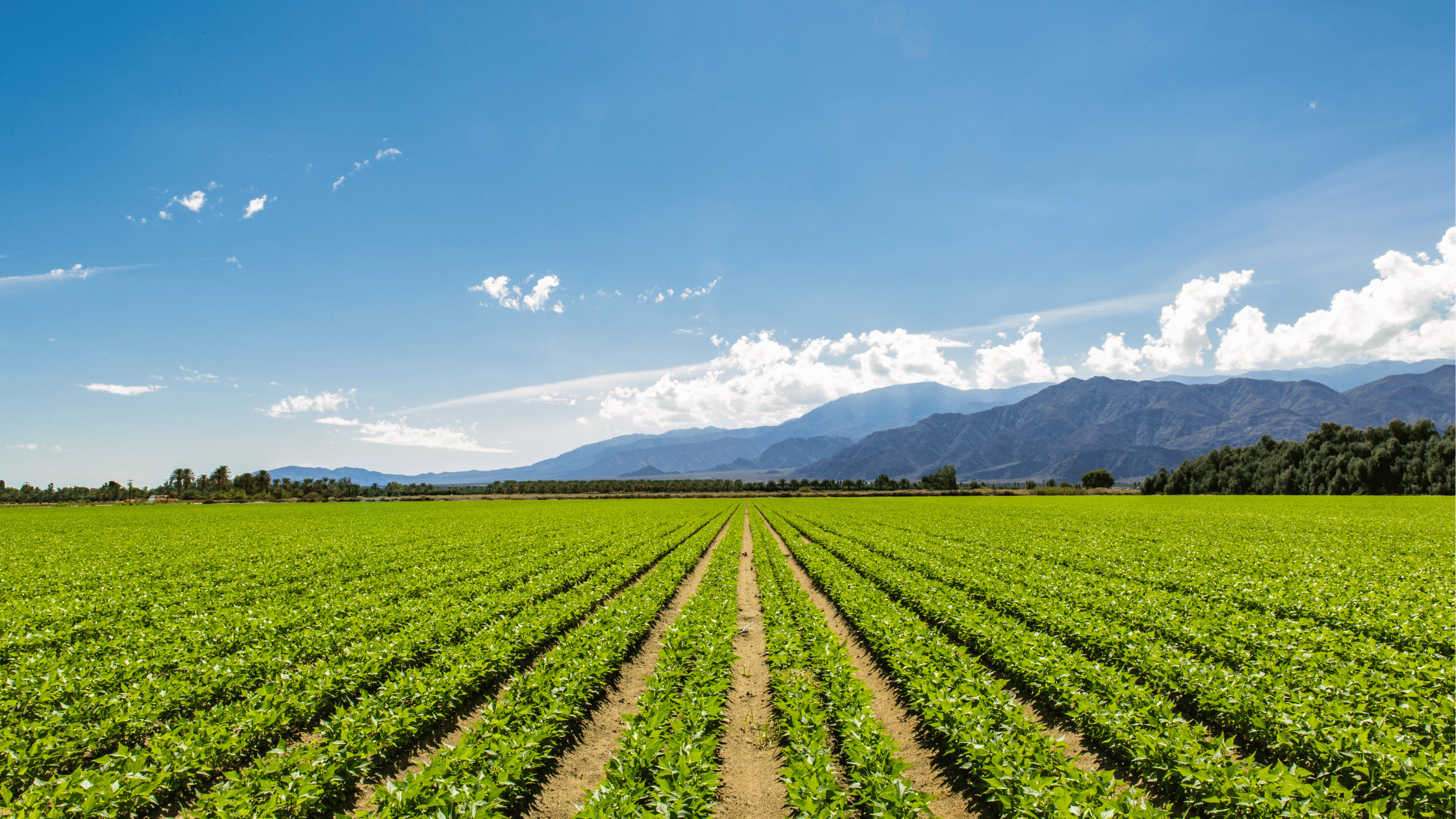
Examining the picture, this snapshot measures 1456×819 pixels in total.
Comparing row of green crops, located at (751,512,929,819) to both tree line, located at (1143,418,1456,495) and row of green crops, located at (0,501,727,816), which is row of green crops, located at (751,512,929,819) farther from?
tree line, located at (1143,418,1456,495)

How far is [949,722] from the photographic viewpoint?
32.2 feet

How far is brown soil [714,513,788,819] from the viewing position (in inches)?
353

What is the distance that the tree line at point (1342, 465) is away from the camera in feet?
314

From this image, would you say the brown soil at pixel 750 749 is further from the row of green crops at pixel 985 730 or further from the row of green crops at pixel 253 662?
the row of green crops at pixel 253 662

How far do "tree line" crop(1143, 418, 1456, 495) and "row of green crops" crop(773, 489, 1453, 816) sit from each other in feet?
336

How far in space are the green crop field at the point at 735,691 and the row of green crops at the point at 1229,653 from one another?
0.08m

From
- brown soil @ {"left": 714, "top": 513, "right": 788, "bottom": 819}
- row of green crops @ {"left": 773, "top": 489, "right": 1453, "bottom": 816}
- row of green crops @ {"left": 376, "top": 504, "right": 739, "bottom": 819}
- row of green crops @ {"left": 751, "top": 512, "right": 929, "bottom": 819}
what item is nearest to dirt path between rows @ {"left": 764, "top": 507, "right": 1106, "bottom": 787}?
row of green crops @ {"left": 773, "top": 489, "right": 1453, "bottom": 816}

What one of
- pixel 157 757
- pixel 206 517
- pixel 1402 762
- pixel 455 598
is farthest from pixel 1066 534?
pixel 206 517

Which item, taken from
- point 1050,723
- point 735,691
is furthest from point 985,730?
point 735,691

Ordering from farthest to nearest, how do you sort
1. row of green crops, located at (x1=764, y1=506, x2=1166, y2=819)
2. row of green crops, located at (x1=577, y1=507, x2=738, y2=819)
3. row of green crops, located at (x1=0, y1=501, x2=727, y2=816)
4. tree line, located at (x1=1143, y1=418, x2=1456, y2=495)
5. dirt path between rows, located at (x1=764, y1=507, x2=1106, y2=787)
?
tree line, located at (x1=1143, y1=418, x2=1456, y2=495)
dirt path between rows, located at (x1=764, y1=507, x2=1106, y2=787)
row of green crops, located at (x1=0, y1=501, x2=727, y2=816)
row of green crops, located at (x1=577, y1=507, x2=738, y2=819)
row of green crops, located at (x1=764, y1=506, x2=1166, y2=819)

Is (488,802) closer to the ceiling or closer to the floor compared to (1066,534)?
closer to the ceiling

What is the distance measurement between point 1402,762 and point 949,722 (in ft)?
18.4

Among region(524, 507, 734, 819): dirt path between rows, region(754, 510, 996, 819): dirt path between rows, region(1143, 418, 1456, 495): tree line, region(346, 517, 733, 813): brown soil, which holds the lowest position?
region(1143, 418, 1456, 495): tree line

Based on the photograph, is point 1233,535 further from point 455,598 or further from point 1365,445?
point 1365,445
